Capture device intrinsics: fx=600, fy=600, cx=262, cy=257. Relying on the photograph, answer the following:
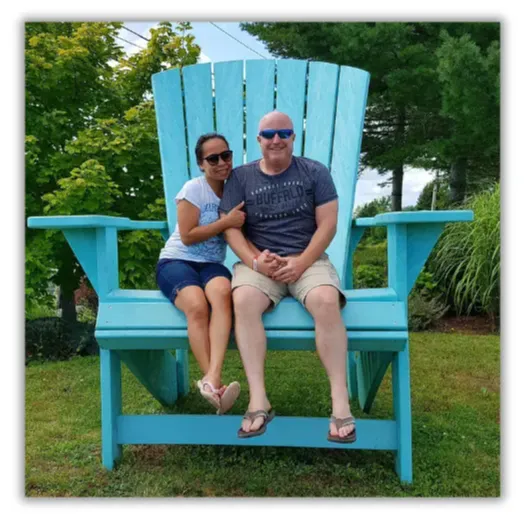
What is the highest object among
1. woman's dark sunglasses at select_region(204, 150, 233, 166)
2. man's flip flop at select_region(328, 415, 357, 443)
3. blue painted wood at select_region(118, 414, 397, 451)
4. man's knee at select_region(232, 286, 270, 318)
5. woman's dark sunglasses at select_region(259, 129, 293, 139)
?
→ woman's dark sunglasses at select_region(259, 129, 293, 139)

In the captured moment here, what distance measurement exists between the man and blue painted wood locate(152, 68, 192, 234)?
0.68 meters

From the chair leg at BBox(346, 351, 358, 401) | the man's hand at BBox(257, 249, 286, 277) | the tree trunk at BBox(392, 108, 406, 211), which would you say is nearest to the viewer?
the man's hand at BBox(257, 249, 286, 277)

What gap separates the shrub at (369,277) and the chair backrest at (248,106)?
2.06m

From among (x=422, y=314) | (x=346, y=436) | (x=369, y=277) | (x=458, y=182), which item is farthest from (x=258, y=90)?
(x=458, y=182)

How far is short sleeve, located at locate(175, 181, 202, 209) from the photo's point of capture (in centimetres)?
191

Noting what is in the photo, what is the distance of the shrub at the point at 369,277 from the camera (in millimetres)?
4480

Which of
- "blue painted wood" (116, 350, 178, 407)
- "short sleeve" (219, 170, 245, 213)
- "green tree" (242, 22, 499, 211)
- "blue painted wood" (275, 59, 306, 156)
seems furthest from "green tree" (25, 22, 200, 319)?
"short sleeve" (219, 170, 245, 213)

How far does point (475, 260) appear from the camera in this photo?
4.07m

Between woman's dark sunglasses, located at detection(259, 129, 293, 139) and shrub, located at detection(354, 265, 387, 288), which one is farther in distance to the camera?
shrub, located at detection(354, 265, 387, 288)

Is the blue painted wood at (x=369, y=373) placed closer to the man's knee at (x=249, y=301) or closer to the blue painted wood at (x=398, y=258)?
the blue painted wood at (x=398, y=258)

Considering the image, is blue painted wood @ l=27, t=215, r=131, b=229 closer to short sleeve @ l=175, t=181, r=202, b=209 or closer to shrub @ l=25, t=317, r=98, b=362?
short sleeve @ l=175, t=181, r=202, b=209

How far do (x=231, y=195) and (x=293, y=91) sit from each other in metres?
0.92
